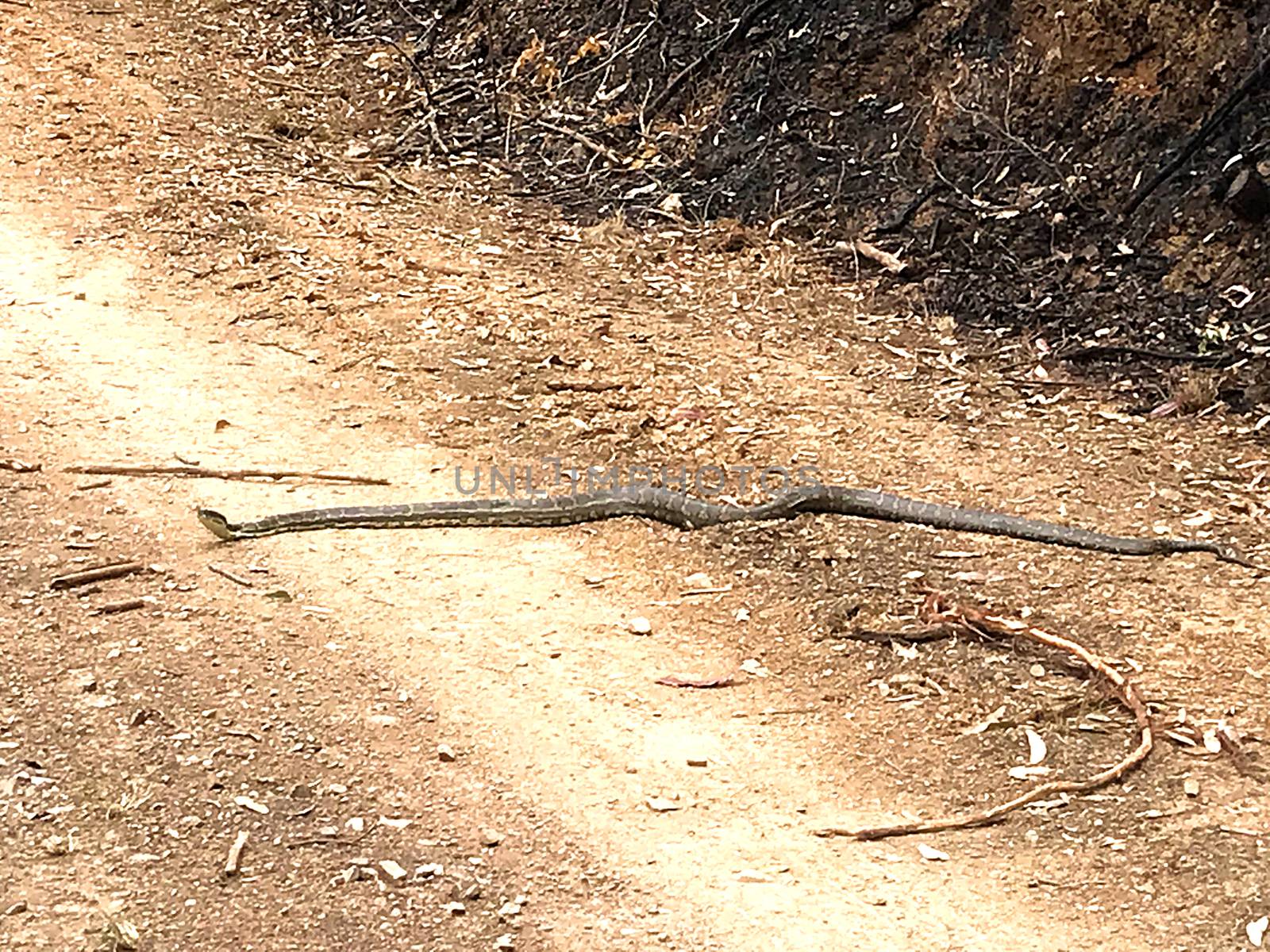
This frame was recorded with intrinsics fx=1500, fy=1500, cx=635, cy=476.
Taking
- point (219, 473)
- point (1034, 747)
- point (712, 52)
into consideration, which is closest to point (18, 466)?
point (219, 473)

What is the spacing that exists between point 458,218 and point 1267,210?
4.95 m

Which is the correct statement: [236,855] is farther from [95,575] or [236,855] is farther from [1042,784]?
[1042,784]

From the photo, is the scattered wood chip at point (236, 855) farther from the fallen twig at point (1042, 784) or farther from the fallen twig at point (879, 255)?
the fallen twig at point (879, 255)

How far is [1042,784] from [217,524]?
3410 mm

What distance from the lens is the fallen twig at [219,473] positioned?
674 cm

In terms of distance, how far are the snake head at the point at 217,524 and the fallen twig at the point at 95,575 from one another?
32 centimetres

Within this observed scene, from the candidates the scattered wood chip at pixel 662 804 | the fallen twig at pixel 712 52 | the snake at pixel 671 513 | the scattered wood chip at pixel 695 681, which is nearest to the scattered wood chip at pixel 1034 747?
the scattered wood chip at pixel 695 681

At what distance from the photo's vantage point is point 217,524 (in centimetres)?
617

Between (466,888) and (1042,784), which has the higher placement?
(1042,784)

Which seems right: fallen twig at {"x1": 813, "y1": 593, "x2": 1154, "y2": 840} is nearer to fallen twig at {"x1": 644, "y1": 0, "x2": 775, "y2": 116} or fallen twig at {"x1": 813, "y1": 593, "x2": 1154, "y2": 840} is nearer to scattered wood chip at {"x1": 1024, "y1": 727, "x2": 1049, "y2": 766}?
scattered wood chip at {"x1": 1024, "y1": 727, "x2": 1049, "y2": 766}

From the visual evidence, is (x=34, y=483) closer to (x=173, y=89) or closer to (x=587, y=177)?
(x=587, y=177)

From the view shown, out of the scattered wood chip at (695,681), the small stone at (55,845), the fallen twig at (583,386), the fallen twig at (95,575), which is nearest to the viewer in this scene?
the small stone at (55,845)

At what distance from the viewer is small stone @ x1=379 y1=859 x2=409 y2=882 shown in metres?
4.35

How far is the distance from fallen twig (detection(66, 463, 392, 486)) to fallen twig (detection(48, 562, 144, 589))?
820 millimetres
